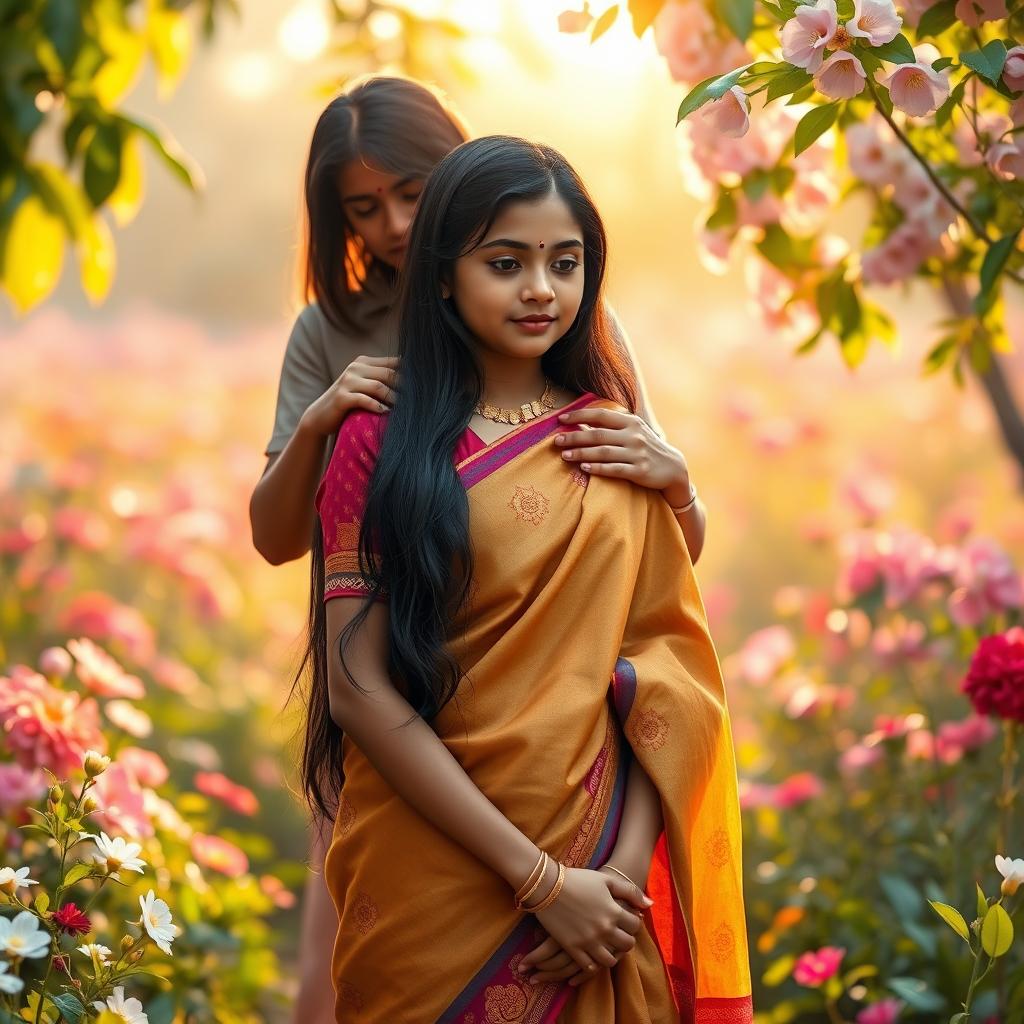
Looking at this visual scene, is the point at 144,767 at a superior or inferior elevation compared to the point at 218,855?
superior

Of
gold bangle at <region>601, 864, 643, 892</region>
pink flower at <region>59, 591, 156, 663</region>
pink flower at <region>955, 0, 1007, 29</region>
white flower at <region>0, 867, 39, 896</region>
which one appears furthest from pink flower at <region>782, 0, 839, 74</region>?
pink flower at <region>59, 591, 156, 663</region>

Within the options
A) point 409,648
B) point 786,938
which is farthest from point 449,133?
point 786,938

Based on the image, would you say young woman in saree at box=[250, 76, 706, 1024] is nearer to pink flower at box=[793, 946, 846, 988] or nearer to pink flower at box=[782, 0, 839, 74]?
pink flower at box=[782, 0, 839, 74]

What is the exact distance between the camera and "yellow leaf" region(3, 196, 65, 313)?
2.47 meters

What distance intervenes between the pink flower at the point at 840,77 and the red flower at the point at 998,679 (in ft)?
3.03

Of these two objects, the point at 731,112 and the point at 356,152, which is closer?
the point at 731,112

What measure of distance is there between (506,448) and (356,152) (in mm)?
563

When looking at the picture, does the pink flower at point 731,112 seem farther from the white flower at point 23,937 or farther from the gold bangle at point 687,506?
the white flower at point 23,937

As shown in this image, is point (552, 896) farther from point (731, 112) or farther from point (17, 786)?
point (17, 786)

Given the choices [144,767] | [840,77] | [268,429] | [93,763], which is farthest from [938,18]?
[268,429]

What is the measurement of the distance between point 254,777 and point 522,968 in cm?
268

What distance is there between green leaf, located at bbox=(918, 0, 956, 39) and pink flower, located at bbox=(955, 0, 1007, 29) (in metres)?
0.01

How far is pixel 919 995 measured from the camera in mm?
2129

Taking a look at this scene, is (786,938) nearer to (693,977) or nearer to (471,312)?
(693,977)
